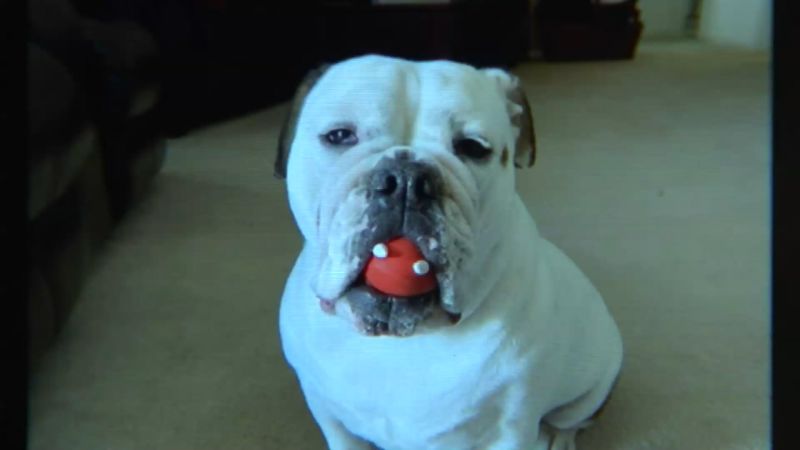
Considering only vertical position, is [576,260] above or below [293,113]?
below

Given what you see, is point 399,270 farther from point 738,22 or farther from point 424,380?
point 738,22

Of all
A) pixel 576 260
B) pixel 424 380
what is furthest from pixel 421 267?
pixel 576 260

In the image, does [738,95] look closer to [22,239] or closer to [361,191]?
[361,191]

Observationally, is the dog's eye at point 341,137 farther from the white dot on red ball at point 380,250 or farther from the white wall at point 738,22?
the white wall at point 738,22

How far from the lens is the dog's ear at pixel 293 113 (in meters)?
0.70

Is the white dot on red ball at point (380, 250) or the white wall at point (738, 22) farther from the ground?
the white wall at point (738, 22)

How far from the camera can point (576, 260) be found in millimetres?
843

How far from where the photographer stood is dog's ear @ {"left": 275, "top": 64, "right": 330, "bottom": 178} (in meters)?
0.70

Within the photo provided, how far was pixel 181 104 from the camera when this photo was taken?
778 millimetres

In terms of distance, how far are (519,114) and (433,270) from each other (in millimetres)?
148

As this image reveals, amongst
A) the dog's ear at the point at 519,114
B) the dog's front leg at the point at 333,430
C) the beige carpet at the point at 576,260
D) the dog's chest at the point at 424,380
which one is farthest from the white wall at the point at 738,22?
the dog's front leg at the point at 333,430

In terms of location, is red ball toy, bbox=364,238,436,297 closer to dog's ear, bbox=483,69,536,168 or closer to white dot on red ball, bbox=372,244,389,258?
white dot on red ball, bbox=372,244,389,258

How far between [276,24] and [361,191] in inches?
6.3

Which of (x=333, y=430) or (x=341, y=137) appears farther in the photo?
(x=333, y=430)
